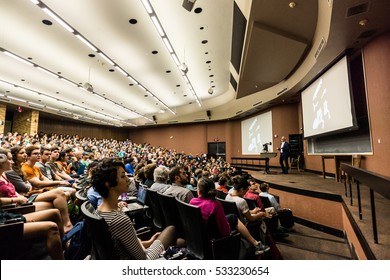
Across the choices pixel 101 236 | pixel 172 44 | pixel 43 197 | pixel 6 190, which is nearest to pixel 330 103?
pixel 172 44

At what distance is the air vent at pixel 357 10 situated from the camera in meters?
2.73

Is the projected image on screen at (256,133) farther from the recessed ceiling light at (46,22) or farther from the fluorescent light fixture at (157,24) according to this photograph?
the recessed ceiling light at (46,22)

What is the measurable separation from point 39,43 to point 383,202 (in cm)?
826

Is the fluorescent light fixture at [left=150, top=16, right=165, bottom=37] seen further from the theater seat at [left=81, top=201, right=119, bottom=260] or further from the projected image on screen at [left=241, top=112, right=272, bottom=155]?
the projected image on screen at [left=241, top=112, right=272, bottom=155]

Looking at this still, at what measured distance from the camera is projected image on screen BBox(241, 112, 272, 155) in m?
8.91

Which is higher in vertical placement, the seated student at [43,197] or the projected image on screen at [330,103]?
the projected image on screen at [330,103]

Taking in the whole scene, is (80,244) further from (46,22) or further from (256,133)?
(256,133)

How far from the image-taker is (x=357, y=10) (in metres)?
2.81

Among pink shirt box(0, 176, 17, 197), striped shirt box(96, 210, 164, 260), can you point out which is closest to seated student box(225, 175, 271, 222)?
striped shirt box(96, 210, 164, 260)

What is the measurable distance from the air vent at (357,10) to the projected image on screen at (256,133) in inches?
233

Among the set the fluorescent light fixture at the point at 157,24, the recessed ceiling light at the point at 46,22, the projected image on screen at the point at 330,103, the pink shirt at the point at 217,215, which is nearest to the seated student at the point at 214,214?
the pink shirt at the point at 217,215

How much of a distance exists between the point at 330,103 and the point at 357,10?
6.49ft

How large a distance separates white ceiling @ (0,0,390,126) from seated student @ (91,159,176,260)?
11.5 feet
